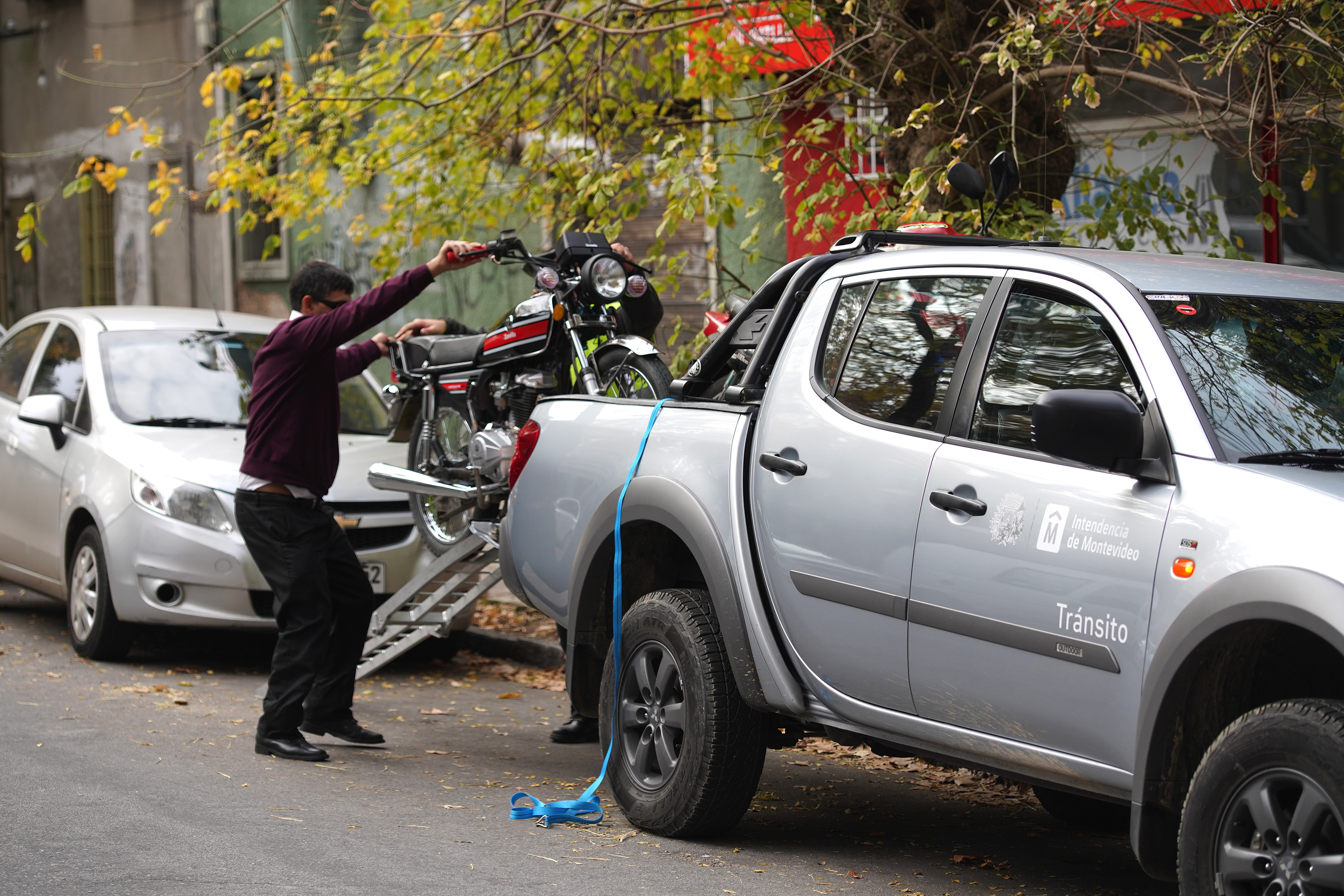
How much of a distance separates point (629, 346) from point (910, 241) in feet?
6.73

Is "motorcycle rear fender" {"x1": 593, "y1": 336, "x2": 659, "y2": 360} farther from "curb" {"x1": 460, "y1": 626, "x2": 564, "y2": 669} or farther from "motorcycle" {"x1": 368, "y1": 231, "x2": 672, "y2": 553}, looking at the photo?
"curb" {"x1": 460, "y1": 626, "x2": 564, "y2": 669}

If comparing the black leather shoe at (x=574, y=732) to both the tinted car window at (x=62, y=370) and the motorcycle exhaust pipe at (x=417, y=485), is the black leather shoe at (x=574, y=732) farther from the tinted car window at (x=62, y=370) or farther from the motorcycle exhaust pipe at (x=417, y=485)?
the tinted car window at (x=62, y=370)

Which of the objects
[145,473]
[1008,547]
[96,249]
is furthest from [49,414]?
[96,249]

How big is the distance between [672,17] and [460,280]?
21.6 feet

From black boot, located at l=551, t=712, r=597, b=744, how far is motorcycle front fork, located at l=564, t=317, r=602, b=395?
1507 millimetres

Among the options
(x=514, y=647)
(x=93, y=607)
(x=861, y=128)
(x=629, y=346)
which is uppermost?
(x=861, y=128)

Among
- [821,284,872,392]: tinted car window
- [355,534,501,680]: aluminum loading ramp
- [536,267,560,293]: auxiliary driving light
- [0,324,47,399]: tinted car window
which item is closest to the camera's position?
[821,284,872,392]: tinted car window

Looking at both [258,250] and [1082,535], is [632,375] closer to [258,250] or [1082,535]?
[1082,535]

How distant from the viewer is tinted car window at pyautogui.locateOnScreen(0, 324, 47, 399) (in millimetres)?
9898

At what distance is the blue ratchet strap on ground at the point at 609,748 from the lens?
17.9 ft

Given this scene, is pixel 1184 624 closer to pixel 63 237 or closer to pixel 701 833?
pixel 701 833

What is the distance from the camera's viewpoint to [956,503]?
4.15 meters

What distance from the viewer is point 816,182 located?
10367 millimetres

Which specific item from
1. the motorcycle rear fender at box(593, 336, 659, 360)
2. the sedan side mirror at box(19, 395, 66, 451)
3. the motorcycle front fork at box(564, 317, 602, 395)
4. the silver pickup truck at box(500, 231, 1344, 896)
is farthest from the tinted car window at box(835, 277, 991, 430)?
the sedan side mirror at box(19, 395, 66, 451)
